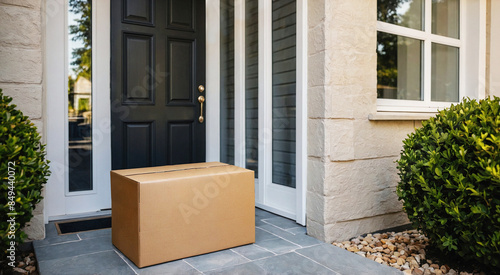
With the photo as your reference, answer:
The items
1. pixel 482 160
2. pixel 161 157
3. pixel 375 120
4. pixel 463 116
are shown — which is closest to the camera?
pixel 482 160

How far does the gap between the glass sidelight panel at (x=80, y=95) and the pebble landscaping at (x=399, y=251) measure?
6.48 ft

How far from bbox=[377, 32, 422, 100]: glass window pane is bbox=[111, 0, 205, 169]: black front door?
1497 millimetres

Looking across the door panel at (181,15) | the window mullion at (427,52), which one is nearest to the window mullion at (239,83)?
the door panel at (181,15)

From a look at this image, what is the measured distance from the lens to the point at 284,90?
111 inches

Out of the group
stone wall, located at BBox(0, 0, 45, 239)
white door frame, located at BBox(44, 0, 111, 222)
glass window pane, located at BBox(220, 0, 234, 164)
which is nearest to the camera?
stone wall, located at BBox(0, 0, 45, 239)

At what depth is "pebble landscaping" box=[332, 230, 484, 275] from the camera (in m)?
1.99

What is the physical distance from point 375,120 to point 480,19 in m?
1.60

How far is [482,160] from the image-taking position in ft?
5.55

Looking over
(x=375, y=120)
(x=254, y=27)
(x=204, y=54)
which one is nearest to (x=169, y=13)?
(x=204, y=54)

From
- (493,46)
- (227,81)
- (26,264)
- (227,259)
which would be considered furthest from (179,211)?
(493,46)

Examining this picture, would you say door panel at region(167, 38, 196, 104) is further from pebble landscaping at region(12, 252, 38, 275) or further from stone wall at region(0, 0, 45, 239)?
pebble landscaping at region(12, 252, 38, 275)

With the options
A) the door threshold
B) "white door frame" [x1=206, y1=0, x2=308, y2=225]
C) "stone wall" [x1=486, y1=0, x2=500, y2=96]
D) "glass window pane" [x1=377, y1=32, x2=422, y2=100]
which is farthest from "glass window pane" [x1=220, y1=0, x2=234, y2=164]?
"stone wall" [x1=486, y1=0, x2=500, y2=96]

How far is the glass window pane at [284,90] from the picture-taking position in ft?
8.97

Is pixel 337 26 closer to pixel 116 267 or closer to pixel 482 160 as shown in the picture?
pixel 482 160
